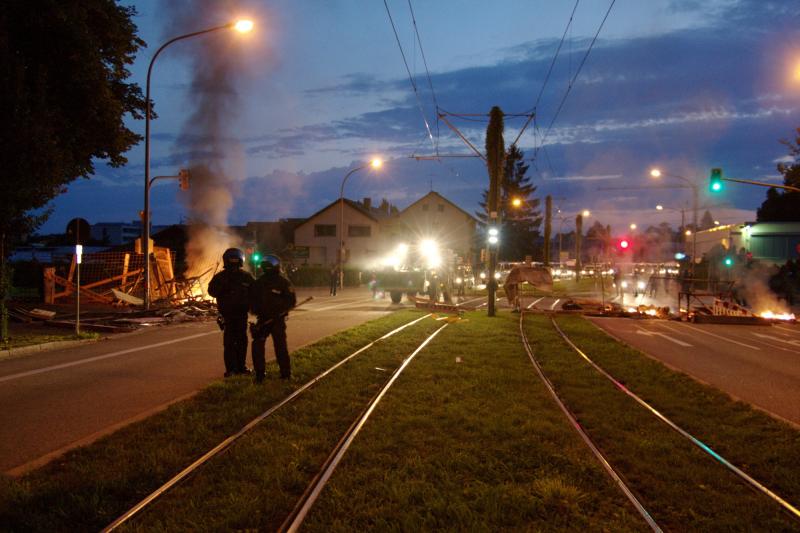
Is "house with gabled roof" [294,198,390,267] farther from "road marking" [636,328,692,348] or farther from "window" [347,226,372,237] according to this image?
"road marking" [636,328,692,348]

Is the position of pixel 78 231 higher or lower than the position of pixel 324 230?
lower

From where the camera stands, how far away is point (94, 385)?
9.35m

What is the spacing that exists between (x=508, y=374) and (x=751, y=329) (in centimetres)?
1667

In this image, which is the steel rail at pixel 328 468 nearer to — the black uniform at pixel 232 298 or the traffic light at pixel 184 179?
the black uniform at pixel 232 298

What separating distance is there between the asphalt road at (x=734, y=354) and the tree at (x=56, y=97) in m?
14.4

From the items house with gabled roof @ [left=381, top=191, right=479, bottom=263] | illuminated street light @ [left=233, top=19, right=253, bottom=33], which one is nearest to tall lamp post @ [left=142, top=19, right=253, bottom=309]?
illuminated street light @ [left=233, top=19, right=253, bottom=33]

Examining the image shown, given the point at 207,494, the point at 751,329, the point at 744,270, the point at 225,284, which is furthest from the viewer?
the point at 744,270

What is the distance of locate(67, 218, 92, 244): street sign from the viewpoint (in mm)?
15609

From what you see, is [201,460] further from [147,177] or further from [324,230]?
[324,230]

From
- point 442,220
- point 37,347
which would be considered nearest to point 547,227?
point 442,220

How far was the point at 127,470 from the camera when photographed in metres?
5.28

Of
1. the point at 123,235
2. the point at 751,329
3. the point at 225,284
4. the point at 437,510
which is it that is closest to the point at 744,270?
the point at 751,329

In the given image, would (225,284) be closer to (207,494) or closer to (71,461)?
(71,461)

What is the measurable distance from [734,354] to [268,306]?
11741 mm
